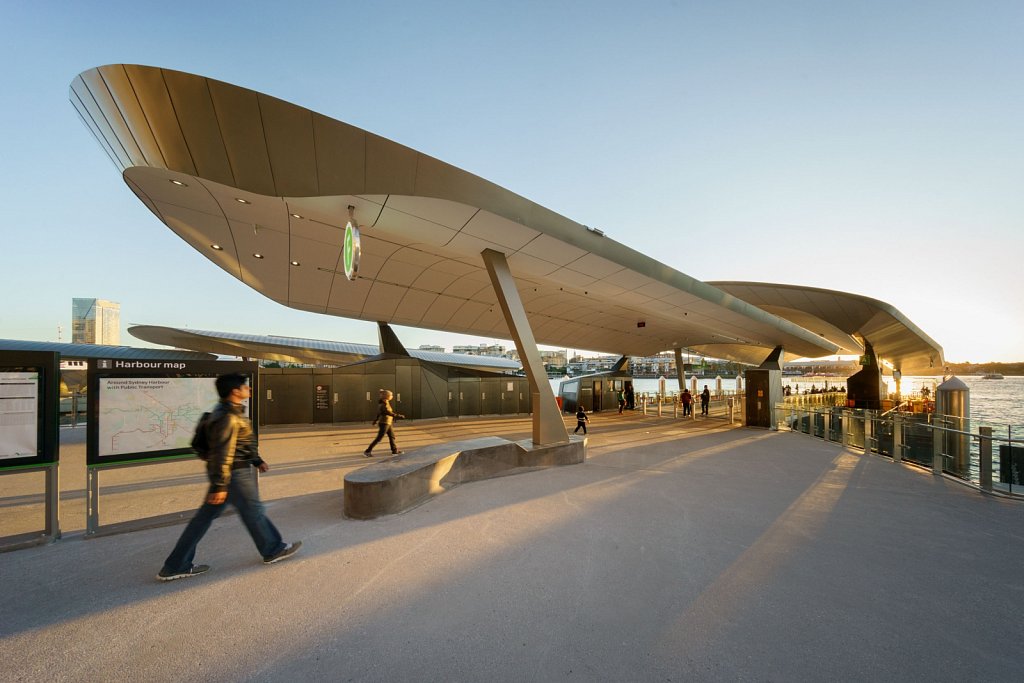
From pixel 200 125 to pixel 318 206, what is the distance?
80.3 inches

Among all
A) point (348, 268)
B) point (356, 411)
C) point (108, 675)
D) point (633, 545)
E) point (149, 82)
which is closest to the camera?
point (108, 675)

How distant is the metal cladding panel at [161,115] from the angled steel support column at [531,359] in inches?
216

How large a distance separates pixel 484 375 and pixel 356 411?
20.3ft

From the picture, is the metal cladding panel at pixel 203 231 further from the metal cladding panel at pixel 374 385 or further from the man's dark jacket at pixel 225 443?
the man's dark jacket at pixel 225 443

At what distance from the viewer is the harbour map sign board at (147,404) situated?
470cm

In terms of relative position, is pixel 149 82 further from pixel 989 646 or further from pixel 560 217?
pixel 989 646

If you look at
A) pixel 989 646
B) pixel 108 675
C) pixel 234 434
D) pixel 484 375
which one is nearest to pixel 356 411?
pixel 484 375

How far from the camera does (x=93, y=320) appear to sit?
8800 cm

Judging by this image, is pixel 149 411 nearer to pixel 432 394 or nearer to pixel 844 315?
pixel 432 394

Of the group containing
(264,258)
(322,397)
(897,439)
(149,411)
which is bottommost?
(897,439)

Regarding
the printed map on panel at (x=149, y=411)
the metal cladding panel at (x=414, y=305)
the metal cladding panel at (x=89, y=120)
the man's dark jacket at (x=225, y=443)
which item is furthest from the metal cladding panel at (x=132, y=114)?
the metal cladding panel at (x=414, y=305)

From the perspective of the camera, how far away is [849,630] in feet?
9.52

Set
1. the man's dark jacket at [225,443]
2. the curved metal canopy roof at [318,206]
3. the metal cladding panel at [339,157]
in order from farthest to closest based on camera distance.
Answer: the metal cladding panel at [339,157] → the curved metal canopy roof at [318,206] → the man's dark jacket at [225,443]

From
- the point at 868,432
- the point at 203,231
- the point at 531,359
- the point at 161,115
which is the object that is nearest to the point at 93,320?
the point at 203,231
